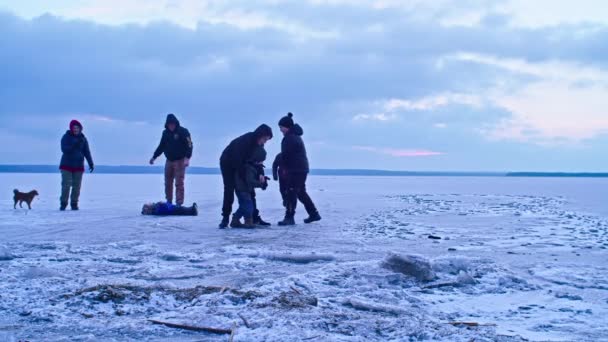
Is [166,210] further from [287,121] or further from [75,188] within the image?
[287,121]

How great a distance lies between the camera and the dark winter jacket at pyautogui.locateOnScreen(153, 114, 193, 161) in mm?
10867

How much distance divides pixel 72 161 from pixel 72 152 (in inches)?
7.4

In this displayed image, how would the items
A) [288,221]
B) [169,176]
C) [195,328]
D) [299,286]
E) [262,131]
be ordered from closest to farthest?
1. [195,328]
2. [299,286]
3. [262,131]
4. [288,221]
5. [169,176]

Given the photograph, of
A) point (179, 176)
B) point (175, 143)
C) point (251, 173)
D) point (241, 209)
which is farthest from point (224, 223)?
point (175, 143)

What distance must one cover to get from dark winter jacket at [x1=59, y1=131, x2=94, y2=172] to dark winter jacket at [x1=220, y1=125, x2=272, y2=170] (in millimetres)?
4474

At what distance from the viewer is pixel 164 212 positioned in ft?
32.7

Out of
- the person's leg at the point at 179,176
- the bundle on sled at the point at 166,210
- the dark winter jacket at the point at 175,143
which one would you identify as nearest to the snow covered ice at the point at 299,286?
the bundle on sled at the point at 166,210

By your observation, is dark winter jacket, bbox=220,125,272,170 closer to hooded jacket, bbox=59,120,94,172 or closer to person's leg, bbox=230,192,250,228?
person's leg, bbox=230,192,250,228

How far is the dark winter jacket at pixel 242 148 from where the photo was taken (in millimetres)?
7977

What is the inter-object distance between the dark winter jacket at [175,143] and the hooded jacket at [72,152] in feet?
Result: 5.17

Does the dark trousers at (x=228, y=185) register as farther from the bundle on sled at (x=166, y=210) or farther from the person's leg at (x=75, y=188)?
the person's leg at (x=75, y=188)

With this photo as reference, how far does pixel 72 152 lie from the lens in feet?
36.0

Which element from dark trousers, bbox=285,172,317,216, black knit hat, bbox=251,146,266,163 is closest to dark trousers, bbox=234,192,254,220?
black knit hat, bbox=251,146,266,163

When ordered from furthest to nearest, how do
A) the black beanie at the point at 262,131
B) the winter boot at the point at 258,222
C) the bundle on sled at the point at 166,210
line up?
the bundle on sled at the point at 166,210 → the winter boot at the point at 258,222 → the black beanie at the point at 262,131
